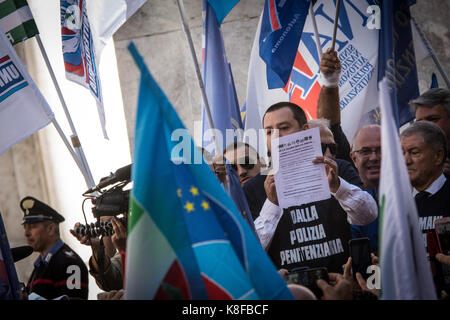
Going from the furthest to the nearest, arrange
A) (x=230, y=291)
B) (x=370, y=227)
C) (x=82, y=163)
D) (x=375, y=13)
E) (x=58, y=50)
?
1. (x=58, y=50)
2. (x=82, y=163)
3. (x=375, y=13)
4. (x=370, y=227)
5. (x=230, y=291)

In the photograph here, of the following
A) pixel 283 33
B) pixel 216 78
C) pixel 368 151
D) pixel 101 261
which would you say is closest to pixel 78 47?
pixel 216 78

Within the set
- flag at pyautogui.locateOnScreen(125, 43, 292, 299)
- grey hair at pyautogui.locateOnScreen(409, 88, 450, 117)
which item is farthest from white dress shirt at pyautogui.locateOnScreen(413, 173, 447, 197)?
flag at pyautogui.locateOnScreen(125, 43, 292, 299)

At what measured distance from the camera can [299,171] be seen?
271 cm

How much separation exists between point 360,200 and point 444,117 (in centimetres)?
85

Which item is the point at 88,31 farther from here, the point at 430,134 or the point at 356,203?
the point at 430,134

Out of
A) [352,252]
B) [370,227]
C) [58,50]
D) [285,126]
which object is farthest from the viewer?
[58,50]

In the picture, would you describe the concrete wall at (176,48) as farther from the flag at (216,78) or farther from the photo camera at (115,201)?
the photo camera at (115,201)

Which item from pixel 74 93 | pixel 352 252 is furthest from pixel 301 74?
pixel 74 93

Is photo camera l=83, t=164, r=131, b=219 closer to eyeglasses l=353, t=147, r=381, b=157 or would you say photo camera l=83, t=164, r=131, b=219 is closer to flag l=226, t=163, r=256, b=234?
flag l=226, t=163, r=256, b=234

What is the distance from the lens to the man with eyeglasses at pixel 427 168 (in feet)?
8.51

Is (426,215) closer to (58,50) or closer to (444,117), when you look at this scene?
(444,117)

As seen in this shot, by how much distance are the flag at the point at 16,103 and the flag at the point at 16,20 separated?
41 centimetres

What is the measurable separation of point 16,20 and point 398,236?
3.39 meters

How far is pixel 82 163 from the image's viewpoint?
13.1ft
